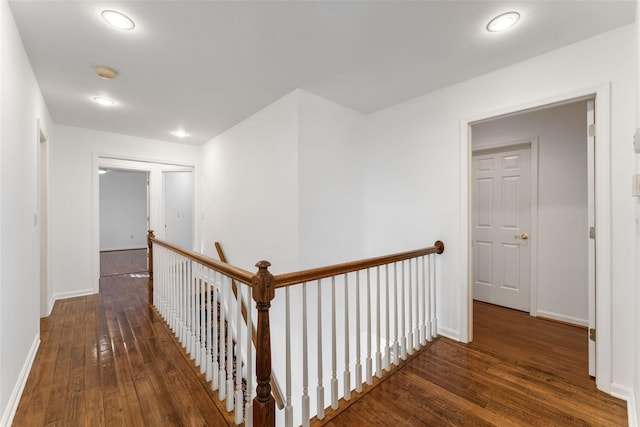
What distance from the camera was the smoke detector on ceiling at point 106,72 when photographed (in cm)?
235

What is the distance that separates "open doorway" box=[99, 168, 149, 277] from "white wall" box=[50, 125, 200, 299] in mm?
4213

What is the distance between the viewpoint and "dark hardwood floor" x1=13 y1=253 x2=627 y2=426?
5.38 feet

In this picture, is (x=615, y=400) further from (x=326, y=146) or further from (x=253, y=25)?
(x=253, y=25)

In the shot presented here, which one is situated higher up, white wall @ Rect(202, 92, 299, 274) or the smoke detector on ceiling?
the smoke detector on ceiling

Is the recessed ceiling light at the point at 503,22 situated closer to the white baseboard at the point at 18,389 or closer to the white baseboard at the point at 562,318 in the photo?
the white baseboard at the point at 562,318

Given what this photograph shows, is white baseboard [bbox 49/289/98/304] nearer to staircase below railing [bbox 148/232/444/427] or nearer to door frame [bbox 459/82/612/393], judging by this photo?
staircase below railing [bbox 148/232/444/427]

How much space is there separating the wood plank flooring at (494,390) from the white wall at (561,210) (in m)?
0.49

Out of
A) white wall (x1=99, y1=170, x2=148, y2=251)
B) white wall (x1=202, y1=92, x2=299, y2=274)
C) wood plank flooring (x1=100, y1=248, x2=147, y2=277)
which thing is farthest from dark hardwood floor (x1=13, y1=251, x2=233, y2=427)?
white wall (x1=99, y1=170, x2=148, y2=251)

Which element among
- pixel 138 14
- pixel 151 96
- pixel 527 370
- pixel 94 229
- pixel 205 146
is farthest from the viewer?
pixel 205 146

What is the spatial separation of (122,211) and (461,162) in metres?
9.62

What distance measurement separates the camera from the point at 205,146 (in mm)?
4941

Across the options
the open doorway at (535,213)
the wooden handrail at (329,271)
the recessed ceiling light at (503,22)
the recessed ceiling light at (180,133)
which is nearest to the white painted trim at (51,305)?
the recessed ceiling light at (180,133)

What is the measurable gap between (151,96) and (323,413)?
3.29 metres

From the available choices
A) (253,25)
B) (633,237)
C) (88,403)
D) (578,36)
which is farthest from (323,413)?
(578,36)
